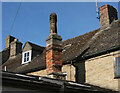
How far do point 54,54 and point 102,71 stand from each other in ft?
9.19

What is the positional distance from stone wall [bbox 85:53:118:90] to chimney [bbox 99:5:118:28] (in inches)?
146

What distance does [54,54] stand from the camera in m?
11.8

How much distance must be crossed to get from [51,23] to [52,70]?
2710 mm

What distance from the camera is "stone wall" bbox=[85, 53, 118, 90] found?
463 inches

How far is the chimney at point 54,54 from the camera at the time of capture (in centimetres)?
1136

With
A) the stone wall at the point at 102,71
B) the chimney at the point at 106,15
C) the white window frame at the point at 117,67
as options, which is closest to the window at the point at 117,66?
the white window frame at the point at 117,67

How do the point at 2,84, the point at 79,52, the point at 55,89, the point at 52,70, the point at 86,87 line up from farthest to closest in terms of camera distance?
the point at 79,52 → the point at 52,70 → the point at 86,87 → the point at 55,89 → the point at 2,84

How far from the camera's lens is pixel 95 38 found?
1495cm

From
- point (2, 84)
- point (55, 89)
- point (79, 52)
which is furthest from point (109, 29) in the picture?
point (2, 84)

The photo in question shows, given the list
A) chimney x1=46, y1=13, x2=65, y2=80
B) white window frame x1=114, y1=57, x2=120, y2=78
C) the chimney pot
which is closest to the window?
white window frame x1=114, y1=57, x2=120, y2=78

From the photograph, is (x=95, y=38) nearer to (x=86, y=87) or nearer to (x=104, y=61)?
(x=104, y=61)

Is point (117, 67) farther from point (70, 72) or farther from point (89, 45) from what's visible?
point (70, 72)

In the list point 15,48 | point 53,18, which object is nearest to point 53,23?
point 53,18

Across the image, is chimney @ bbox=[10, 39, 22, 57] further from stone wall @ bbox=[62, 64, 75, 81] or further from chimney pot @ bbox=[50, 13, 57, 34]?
chimney pot @ bbox=[50, 13, 57, 34]
